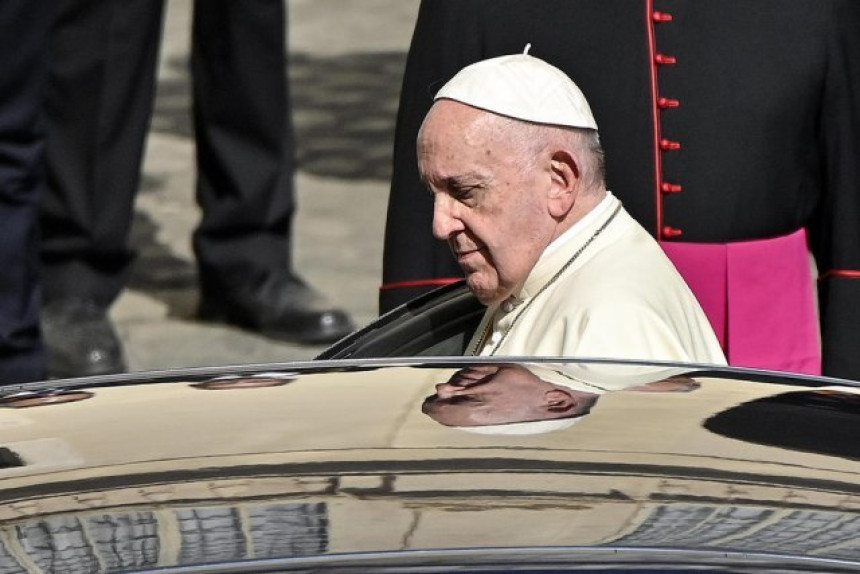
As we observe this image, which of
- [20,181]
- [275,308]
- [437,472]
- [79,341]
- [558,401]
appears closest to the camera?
[437,472]

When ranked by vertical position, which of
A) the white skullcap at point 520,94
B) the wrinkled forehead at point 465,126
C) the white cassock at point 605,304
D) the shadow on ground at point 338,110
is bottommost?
the shadow on ground at point 338,110

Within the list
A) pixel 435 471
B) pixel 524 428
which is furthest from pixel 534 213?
pixel 435 471

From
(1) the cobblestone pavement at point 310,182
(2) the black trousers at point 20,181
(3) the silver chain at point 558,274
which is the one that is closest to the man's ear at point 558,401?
(3) the silver chain at point 558,274

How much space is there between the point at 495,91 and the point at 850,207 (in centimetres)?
65

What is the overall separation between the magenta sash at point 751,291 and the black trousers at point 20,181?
2.14 metres

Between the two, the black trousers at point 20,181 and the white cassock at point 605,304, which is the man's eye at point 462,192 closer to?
the white cassock at point 605,304

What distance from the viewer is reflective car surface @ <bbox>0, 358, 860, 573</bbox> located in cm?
186

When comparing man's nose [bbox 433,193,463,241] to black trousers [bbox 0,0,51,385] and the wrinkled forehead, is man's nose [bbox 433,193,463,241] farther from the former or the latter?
black trousers [bbox 0,0,51,385]

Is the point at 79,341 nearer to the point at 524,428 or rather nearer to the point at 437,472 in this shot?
the point at 524,428

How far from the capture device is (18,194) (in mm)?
5320

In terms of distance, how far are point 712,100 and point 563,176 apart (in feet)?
1.61

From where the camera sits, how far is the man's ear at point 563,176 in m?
3.04

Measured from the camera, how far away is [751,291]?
11.3ft

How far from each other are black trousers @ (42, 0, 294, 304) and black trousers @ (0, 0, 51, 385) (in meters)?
0.57
